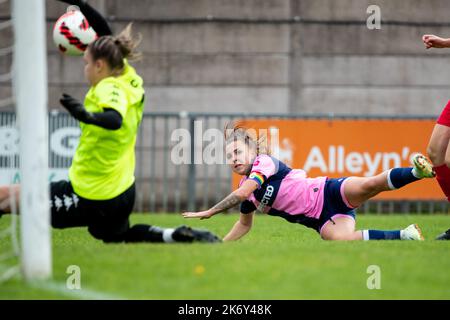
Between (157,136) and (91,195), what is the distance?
8.95 m

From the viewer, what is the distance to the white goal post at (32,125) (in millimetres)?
4887

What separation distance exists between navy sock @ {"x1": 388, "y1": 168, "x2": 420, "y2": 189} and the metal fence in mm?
6383

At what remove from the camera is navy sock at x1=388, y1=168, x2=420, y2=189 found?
7.42 meters

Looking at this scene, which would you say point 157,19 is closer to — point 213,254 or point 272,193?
point 272,193

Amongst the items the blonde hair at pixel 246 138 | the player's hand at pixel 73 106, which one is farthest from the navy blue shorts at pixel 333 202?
the player's hand at pixel 73 106

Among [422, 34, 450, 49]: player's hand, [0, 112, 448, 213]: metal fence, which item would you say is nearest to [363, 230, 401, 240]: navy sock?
[422, 34, 450, 49]: player's hand

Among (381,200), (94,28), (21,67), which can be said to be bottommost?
(381,200)

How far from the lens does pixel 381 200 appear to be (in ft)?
45.2

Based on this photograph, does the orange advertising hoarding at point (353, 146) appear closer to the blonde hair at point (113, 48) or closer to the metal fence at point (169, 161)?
the metal fence at point (169, 161)

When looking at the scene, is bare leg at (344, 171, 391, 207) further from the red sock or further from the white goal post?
the white goal post

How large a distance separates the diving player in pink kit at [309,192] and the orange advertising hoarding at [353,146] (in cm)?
575

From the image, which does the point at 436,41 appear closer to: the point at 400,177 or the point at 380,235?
the point at 400,177

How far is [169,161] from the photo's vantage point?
1516cm

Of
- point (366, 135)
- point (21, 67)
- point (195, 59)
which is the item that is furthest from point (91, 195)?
point (195, 59)
